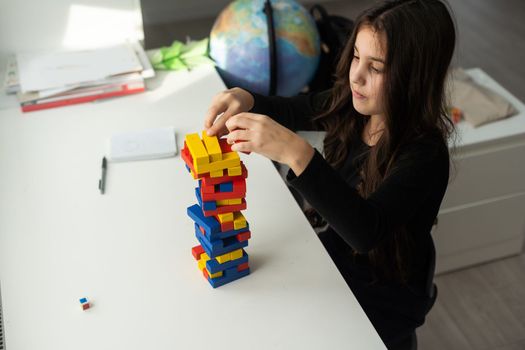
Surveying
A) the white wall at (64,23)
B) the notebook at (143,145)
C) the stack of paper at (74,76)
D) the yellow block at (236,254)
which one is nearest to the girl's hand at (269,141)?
the yellow block at (236,254)

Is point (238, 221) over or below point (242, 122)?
below

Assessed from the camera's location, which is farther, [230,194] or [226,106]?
[226,106]

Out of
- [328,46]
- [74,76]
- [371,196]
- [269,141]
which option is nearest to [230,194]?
[269,141]

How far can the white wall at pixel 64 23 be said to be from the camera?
6.44 ft

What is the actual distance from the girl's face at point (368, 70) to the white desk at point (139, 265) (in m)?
0.30

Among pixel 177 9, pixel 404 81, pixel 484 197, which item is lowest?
pixel 177 9

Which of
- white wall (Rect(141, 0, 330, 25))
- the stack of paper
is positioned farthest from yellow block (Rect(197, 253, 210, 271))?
white wall (Rect(141, 0, 330, 25))

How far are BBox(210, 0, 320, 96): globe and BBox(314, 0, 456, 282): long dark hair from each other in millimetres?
675

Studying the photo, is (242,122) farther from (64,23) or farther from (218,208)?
(64,23)

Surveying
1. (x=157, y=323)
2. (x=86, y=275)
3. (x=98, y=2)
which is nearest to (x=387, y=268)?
(x=157, y=323)

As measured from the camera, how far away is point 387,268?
1427 millimetres

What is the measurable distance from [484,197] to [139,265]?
122 centimetres

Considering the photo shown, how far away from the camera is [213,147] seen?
1.17m

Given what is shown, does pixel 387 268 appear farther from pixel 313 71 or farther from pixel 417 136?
pixel 313 71
